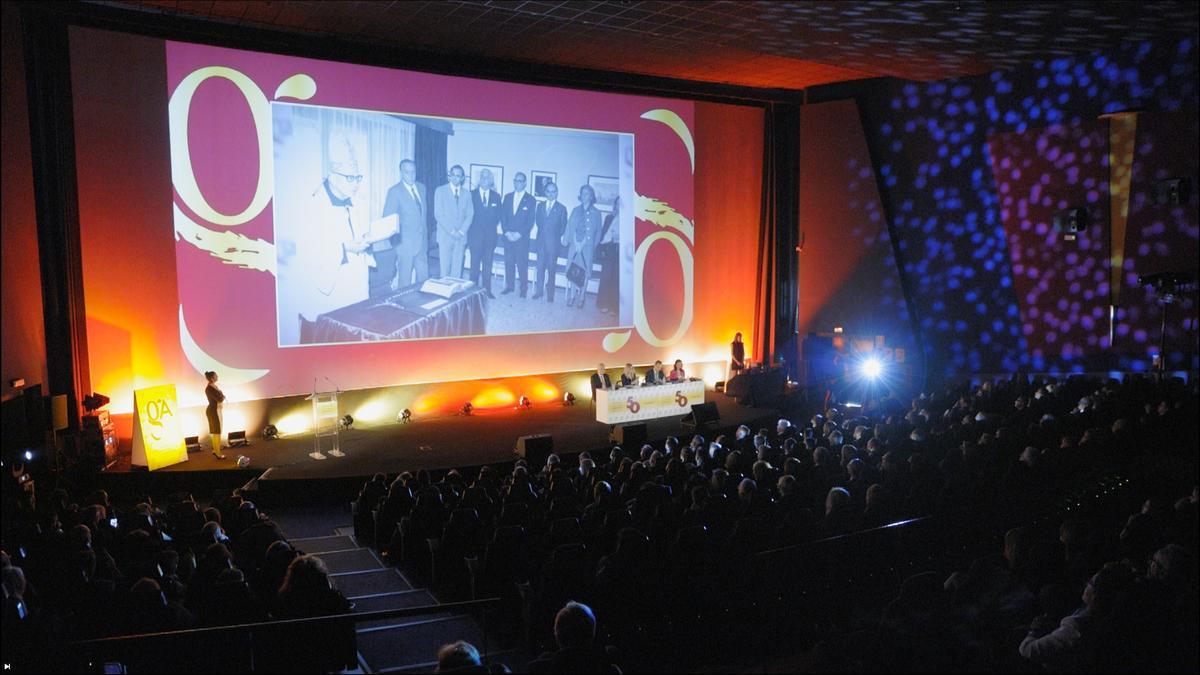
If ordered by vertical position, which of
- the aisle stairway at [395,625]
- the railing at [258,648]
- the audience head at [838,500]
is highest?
the audience head at [838,500]

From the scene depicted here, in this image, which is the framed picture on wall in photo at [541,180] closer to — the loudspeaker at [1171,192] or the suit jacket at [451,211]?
the suit jacket at [451,211]

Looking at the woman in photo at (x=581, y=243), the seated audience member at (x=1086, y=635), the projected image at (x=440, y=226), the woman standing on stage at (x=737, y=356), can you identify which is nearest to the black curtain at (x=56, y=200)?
the projected image at (x=440, y=226)

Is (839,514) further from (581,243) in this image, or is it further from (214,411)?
(581,243)

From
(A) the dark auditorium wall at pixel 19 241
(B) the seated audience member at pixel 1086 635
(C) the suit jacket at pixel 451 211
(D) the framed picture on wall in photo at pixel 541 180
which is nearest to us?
(B) the seated audience member at pixel 1086 635

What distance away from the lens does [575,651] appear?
3.53 m

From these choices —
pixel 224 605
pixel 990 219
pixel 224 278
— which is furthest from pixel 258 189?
pixel 990 219

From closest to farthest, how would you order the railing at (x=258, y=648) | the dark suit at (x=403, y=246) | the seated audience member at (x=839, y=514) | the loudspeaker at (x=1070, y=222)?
the railing at (x=258, y=648)
the seated audience member at (x=839, y=514)
the dark suit at (x=403, y=246)
the loudspeaker at (x=1070, y=222)

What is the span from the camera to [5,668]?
3920mm

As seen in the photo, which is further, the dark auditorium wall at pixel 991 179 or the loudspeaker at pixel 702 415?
the loudspeaker at pixel 702 415

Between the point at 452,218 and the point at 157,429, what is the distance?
5.11m

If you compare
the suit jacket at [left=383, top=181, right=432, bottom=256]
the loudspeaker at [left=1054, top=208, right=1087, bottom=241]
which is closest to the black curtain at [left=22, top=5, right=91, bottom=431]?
the suit jacket at [left=383, top=181, right=432, bottom=256]

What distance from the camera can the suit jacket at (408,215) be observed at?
1236cm

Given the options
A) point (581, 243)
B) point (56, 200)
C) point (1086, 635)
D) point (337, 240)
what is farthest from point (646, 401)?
point (1086, 635)

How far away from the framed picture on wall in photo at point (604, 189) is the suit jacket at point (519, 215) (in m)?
1.31
